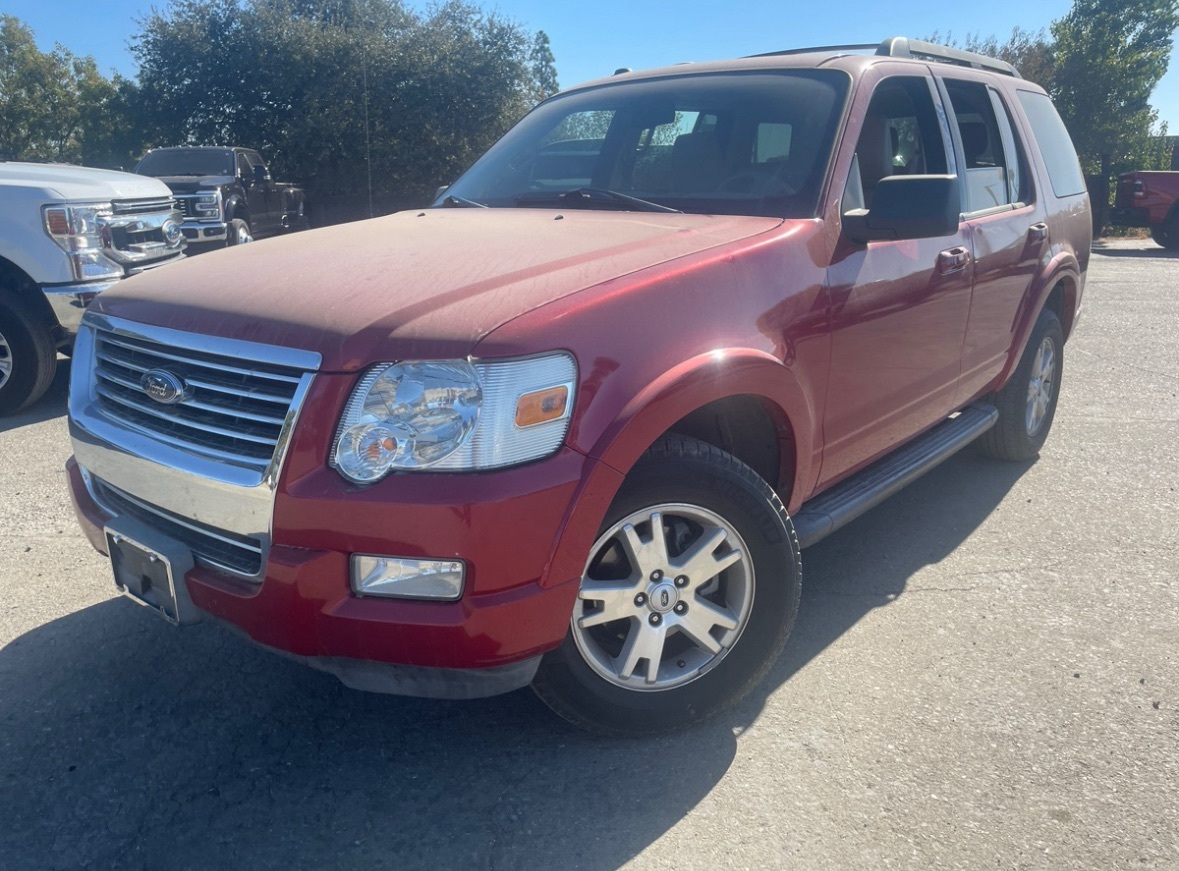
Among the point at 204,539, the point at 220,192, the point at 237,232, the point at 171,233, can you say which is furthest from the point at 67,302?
the point at 237,232

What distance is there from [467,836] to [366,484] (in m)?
0.92

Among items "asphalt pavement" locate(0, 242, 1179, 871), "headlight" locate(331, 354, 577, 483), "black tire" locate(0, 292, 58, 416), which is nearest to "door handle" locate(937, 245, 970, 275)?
"asphalt pavement" locate(0, 242, 1179, 871)

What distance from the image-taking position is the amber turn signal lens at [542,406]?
88.8 inches

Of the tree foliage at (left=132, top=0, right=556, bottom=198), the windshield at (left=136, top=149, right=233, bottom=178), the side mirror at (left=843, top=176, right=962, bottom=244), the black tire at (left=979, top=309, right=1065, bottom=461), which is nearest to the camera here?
the side mirror at (left=843, top=176, right=962, bottom=244)

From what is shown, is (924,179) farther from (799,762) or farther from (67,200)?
(67,200)

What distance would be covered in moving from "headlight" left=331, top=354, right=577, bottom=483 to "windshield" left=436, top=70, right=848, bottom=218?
1452mm

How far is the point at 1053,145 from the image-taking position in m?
5.31

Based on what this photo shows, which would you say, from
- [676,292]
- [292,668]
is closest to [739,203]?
[676,292]

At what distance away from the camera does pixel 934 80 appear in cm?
412

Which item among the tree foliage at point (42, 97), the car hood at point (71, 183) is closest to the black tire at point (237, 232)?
A: the car hood at point (71, 183)

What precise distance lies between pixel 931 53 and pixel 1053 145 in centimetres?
132

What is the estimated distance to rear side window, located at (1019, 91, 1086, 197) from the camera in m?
5.10

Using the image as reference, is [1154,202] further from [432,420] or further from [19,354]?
[432,420]

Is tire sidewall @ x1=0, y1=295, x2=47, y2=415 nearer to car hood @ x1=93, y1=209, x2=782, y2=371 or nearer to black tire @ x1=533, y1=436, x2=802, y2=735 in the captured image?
car hood @ x1=93, y1=209, x2=782, y2=371
